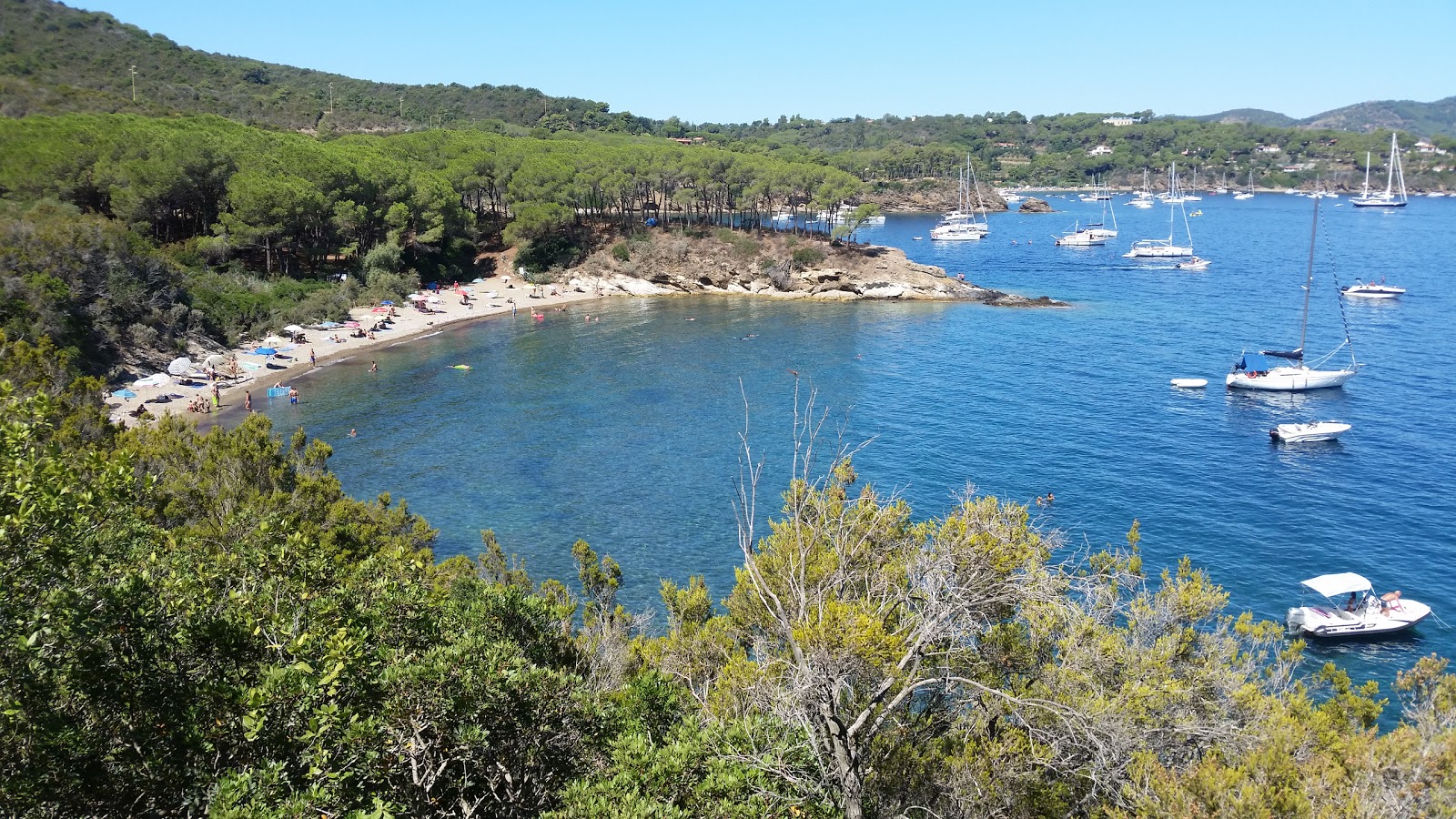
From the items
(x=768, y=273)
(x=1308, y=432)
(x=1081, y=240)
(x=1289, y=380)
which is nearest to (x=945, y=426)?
(x=1308, y=432)

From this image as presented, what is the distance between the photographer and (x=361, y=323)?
193 ft

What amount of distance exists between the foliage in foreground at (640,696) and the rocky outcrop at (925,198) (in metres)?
156

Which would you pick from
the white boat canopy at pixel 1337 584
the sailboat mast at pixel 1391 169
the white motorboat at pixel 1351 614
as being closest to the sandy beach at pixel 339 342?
the white motorboat at pixel 1351 614

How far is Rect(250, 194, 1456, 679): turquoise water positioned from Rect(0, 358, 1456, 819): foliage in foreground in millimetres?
8265

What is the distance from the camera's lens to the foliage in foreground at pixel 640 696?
24.4ft

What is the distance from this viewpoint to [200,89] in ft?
404

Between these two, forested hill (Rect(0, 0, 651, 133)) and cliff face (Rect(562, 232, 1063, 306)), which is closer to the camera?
cliff face (Rect(562, 232, 1063, 306))

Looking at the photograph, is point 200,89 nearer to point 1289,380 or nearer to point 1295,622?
point 1289,380

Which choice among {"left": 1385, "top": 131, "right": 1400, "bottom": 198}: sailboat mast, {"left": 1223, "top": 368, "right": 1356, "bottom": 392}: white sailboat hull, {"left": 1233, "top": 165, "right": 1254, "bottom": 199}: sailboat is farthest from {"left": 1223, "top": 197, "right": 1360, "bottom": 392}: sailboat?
{"left": 1233, "top": 165, "right": 1254, "bottom": 199}: sailboat

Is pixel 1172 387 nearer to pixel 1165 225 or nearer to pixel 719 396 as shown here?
pixel 719 396

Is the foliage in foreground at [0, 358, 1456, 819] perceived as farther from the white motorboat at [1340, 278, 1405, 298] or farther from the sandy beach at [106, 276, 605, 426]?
the white motorboat at [1340, 278, 1405, 298]

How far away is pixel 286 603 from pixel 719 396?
37574 mm

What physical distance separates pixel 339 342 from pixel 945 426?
3940cm

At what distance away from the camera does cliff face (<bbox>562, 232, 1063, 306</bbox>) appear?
7581 cm
